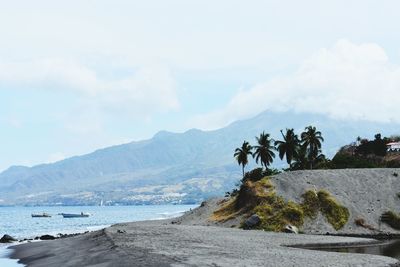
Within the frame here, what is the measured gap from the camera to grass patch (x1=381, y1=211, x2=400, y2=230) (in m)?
96.6

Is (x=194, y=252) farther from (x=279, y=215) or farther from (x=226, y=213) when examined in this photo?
(x=226, y=213)

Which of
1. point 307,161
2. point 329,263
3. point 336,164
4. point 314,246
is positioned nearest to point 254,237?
point 314,246

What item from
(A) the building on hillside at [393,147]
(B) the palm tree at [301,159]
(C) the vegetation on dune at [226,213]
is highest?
(A) the building on hillside at [393,147]

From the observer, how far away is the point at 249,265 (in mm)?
48250

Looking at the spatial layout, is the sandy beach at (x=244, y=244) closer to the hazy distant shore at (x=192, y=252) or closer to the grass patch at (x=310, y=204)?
the hazy distant shore at (x=192, y=252)

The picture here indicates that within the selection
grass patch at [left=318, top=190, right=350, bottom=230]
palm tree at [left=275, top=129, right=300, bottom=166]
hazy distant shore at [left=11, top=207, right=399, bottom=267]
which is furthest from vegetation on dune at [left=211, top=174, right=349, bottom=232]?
palm tree at [left=275, top=129, right=300, bottom=166]

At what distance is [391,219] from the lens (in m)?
97.6

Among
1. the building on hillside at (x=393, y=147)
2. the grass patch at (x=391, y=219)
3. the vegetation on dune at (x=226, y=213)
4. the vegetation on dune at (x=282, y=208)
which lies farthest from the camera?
the building on hillside at (x=393, y=147)

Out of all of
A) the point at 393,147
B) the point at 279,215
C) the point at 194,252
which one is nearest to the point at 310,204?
the point at 279,215

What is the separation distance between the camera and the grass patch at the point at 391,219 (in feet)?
317

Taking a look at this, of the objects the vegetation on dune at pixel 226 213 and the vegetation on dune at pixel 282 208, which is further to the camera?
the vegetation on dune at pixel 226 213

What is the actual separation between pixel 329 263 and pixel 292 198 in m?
49.8

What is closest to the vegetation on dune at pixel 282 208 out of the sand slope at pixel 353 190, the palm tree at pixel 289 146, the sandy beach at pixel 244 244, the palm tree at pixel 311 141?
the sand slope at pixel 353 190

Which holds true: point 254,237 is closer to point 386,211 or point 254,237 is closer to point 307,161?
point 386,211
